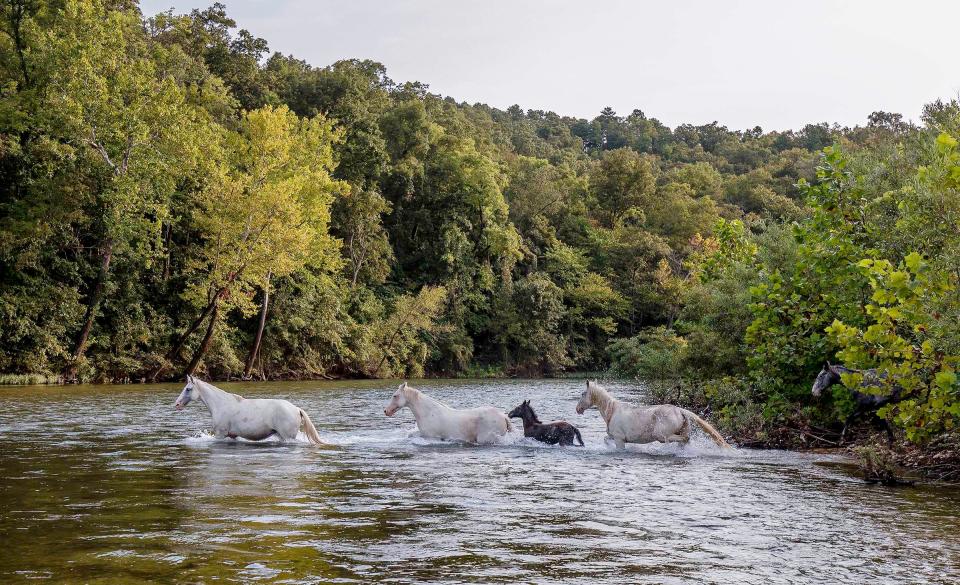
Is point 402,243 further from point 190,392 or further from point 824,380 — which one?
point 824,380

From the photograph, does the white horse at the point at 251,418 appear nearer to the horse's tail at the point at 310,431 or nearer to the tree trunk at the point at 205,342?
the horse's tail at the point at 310,431

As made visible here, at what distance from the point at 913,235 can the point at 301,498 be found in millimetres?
8674

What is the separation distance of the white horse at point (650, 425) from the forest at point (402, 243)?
2.12 meters

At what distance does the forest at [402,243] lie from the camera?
1466 centimetres

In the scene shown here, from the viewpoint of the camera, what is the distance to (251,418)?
1561cm

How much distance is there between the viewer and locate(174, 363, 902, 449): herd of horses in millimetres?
15070

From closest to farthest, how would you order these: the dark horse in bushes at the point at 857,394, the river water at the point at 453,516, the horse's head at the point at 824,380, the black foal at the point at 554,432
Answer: the river water at the point at 453,516 < the dark horse in bushes at the point at 857,394 < the horse's head at the point at 824,380 < the black foal at the point at 554,432

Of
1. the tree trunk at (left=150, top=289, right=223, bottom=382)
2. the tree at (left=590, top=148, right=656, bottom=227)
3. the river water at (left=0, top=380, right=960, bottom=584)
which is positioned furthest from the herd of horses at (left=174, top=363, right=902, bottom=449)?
the tree at (left=590, top=148, right=656, bottom=227)

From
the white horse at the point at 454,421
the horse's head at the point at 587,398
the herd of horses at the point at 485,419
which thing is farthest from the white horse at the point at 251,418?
the horse's head at the point at 587,398

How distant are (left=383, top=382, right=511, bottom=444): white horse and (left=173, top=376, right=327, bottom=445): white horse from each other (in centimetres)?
172

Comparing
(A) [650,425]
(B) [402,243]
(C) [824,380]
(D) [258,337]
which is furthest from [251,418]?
(B) [402,243]

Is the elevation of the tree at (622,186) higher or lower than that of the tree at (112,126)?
higher

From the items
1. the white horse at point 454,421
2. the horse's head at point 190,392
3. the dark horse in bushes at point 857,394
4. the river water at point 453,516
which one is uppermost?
the dark horse in bushes at point 857,394

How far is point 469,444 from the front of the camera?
639 inches
